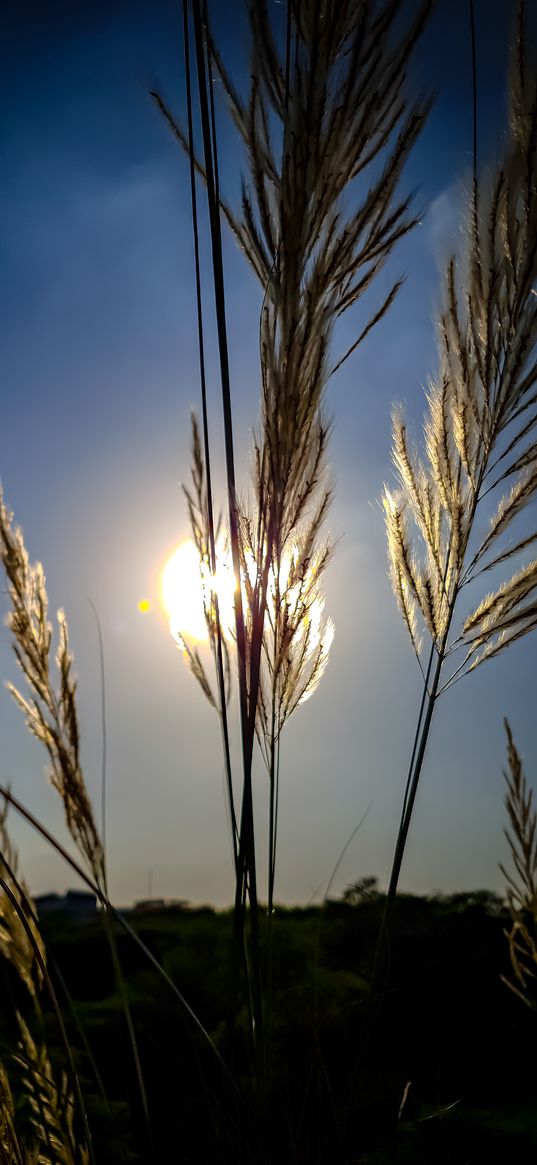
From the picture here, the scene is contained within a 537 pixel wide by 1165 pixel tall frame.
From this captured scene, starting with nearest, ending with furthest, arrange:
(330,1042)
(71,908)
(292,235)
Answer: (292,235) < (330,1042) < (71,908)

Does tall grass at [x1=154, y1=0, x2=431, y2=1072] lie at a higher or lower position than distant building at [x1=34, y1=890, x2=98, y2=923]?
higher

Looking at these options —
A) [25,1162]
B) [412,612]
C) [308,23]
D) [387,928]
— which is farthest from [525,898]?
[308,23]

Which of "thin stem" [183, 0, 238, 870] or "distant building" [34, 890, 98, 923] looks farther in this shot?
"distant building" [34, 890, 98, 923]

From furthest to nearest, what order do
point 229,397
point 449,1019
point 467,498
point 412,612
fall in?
point 449,1019 < point 412,612 < point 467,498 < point 229,397

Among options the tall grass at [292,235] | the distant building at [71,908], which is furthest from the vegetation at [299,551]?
the distant building at [71,908]

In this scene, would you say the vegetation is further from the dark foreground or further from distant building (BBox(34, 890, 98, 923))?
distant building (BBox(34, 890, 98, 923))

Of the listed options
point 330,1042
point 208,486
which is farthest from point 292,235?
point 330,1042

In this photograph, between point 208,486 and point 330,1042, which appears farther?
point 330,1042

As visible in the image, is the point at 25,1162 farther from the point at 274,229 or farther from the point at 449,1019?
the point at 449,1019

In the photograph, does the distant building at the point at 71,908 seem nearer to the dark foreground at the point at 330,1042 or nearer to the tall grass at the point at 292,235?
the dark foreground at the point at 330,1042

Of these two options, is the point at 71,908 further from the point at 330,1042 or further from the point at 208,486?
the point at 208,486

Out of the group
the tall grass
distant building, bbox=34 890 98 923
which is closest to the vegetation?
the tall grass

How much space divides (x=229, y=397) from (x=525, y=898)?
33.4 inches

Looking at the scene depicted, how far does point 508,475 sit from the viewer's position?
4.55 ft
